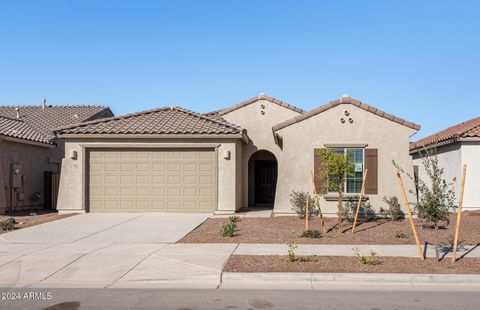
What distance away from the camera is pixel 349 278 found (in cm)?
892

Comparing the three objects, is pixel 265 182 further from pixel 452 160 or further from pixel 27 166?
pixel 27 166

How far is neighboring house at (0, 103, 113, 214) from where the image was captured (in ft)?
67.2

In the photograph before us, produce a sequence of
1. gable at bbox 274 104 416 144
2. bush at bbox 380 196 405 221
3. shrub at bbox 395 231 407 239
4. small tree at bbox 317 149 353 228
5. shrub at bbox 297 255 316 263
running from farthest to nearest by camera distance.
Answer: gable at bbox 274 104 416 144, bush at bbox 380 196 405 221, small tree at bbox 317 149 353 228, shrub at bbox 395 231 407 239, shrub at bbox 297 255 316 263

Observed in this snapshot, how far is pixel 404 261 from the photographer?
10.2 metres

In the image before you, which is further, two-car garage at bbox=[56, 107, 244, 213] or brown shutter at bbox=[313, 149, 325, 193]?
two-car garage at bbox=[56, 107, 244, 213]

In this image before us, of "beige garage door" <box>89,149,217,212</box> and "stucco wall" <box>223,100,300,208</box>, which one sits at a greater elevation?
"stucco wall" <box>223,100,300,208</box>

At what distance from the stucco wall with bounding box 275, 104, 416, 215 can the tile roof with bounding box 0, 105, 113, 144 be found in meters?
11.6

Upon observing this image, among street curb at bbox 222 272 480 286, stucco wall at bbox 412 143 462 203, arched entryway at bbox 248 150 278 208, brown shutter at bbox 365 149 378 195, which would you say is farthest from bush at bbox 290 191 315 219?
street curb at bbox 222 272 480 286

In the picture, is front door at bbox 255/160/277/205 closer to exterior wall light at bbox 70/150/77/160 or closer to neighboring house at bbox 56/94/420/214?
neighboring house at bbox 56/94/420/214

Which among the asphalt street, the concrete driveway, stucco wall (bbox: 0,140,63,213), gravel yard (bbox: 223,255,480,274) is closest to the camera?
the asphalt street

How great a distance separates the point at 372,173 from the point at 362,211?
1363mm


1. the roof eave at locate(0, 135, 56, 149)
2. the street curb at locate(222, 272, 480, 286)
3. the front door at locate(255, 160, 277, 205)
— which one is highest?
the roof eave at locate(0, 135, 56, 149)

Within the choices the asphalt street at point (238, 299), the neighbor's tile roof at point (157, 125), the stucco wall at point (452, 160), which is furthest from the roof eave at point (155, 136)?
the asphalt street at point (238, 299)

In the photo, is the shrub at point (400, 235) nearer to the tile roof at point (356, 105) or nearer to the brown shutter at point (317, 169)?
the brown shutter at point (317, 169)
